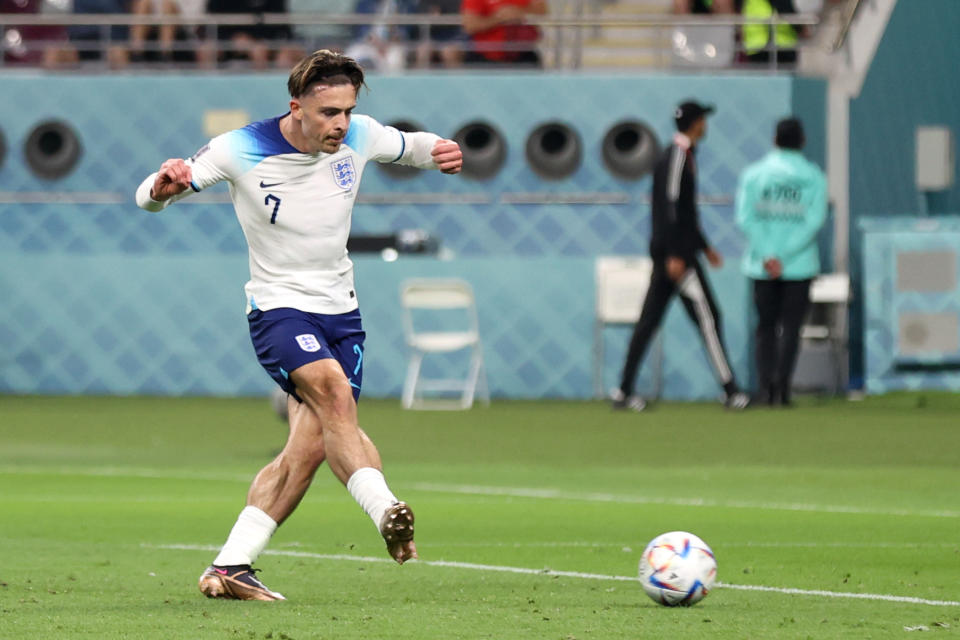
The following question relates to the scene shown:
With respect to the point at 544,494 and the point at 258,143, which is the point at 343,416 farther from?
the point at 544,494

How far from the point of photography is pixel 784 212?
59.3ft

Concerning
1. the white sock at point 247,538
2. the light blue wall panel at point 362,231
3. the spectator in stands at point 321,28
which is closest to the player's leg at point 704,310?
the light blue wall panel at point 362,231

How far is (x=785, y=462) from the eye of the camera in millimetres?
13148

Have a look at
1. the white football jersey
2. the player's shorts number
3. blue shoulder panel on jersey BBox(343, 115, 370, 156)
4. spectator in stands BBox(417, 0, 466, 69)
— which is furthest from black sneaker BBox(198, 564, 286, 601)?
spectator in stands BBox(417, 0, 466, 69)

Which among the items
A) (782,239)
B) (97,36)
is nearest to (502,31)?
(97,36)

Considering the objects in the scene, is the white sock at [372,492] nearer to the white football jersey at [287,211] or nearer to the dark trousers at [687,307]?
the white football jersey at [287,211]

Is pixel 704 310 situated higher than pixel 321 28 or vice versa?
pixel 321 28

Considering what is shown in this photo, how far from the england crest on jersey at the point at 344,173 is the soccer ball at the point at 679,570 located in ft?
5.67

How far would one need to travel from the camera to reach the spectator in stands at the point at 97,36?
22.4 meters

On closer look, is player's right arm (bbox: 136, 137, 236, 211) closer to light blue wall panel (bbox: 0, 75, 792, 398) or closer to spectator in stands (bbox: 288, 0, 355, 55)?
light blue wall panel (bbox: 0, 75, 792, 398)

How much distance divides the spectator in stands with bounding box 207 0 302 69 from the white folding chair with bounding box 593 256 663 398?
4.73 m

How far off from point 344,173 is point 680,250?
1026 centimetres

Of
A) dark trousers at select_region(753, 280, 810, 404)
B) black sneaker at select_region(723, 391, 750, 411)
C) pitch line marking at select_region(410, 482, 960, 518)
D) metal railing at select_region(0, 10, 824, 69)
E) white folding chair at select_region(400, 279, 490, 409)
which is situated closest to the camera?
pitch line marking at select_region(410, 482, 960, 518)

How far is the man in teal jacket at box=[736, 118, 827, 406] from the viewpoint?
17969 mm
